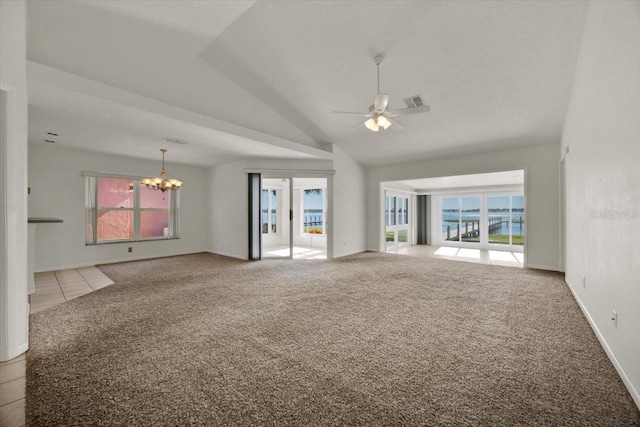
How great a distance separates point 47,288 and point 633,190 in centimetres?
667

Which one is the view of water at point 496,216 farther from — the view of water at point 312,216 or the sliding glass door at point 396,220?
the view of water at point 312,216

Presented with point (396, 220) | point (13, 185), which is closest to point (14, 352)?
point (13, 185)

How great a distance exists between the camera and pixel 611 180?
2139 millimetres

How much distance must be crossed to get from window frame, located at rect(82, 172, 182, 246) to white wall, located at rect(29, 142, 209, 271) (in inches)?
3.2

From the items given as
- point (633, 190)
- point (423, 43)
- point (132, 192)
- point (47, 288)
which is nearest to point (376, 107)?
point (423, 43)

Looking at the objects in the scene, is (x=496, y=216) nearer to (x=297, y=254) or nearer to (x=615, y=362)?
(x=297, y=254)

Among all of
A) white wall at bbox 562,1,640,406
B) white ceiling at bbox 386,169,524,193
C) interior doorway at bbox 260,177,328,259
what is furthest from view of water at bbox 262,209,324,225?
white wall at bbox 562,1,640,406

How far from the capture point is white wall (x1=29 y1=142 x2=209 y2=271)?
5219mm

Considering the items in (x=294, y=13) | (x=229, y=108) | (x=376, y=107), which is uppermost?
(x=294, y=13)

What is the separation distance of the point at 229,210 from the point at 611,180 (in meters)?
6.78

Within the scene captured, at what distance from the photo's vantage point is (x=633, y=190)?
5.79 feet

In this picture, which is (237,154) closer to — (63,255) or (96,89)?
(96,89)

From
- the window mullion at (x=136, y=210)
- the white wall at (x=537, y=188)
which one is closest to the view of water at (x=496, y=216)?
the white wall at (x=537, y=188)

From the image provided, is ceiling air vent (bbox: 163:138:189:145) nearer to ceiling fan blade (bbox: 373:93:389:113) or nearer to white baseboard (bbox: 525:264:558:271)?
ceiling fan blade (bbox: 373:93:389:113)
